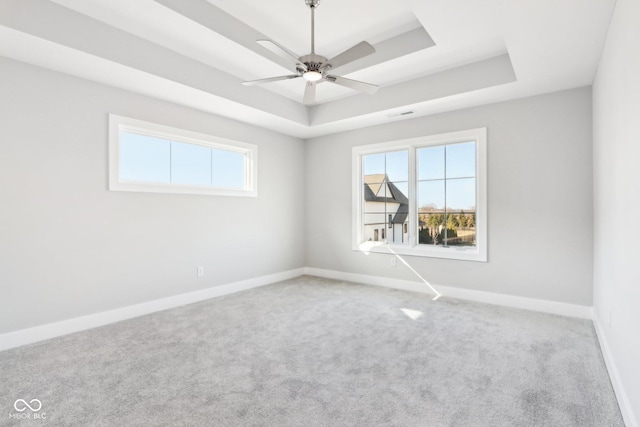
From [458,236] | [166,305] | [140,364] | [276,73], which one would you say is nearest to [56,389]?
[140,364]

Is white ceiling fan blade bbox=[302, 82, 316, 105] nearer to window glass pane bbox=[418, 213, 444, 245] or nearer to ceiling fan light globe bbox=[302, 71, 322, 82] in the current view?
ceiling fan light globe bbox=[302, 71, 322, 82]

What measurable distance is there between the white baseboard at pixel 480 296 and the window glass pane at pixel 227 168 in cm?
220

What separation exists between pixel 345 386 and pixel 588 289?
3016 mm

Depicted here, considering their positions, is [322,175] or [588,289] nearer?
[588,289]

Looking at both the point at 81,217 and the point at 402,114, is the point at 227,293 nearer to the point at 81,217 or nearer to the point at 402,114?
the point at 81,217

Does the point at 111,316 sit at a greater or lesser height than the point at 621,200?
lesser

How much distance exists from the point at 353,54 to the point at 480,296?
10.8 feet

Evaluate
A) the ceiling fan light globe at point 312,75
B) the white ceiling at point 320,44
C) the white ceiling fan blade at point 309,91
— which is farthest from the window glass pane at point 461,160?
the ceiling fan light globe at point 312,75

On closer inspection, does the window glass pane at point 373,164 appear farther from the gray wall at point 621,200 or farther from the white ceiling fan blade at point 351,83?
the gray wall at point 621,200

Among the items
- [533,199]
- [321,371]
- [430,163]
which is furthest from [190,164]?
[533,199]

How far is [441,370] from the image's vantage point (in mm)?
2414

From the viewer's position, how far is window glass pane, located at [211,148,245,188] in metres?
4.57

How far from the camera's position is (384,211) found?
5164mm

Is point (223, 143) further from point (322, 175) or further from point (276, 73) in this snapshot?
point (322, 175)
